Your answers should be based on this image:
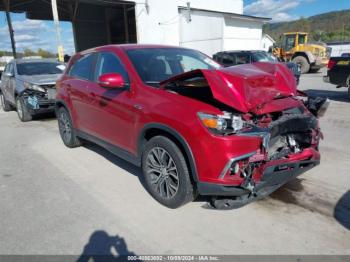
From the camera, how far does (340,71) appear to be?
9.48 metres

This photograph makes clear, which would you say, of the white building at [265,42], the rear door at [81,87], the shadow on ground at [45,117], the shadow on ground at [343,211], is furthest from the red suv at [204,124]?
the white building at [265,42]

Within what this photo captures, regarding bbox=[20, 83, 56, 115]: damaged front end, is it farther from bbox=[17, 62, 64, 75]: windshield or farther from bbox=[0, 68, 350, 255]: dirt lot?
bbox=[0, 68, 350, 255]: dirt lot

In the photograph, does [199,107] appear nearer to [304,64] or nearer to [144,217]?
[144,217]

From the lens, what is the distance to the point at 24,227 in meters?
3.11

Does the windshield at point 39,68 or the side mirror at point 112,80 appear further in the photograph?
the windshield at point 39,68

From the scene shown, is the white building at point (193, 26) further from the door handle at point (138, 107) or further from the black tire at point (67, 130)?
the door handle at point (138, 107)

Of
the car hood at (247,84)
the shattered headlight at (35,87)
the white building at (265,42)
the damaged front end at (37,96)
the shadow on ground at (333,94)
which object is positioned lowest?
the shadow on ground at (333,94)

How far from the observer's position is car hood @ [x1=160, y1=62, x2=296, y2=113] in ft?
9.50

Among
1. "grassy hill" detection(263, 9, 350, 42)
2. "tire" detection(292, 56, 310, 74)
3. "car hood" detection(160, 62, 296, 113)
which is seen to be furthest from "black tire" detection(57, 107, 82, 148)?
"grassy hill" detection(263, 9, 350, 42)

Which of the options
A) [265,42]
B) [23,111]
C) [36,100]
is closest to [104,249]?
[36,100]

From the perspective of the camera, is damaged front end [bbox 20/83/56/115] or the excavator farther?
the excavator

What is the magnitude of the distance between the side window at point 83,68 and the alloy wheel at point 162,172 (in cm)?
195

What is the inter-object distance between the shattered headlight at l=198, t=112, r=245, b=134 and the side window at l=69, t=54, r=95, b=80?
2.50m

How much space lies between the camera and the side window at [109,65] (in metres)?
3.83
